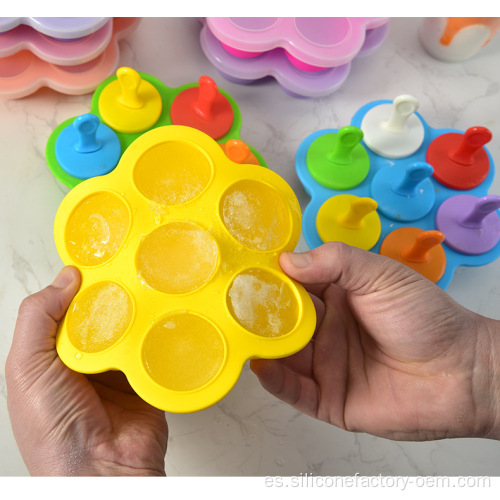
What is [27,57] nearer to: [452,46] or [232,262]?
[232,262]

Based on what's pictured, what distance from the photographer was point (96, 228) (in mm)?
641

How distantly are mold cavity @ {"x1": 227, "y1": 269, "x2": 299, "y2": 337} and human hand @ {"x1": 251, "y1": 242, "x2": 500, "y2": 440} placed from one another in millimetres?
28

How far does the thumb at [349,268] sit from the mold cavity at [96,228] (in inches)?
7.8

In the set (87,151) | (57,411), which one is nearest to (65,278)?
(57,411)

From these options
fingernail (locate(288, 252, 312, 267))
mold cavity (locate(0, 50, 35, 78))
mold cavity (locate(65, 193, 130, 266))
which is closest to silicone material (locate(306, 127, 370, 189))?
fingernail (locate(288, 252, 312, 267))

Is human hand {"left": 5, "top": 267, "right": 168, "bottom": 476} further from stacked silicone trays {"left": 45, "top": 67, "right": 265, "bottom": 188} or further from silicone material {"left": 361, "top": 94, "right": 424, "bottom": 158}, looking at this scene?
silicone material {"left": 361, "top": 94, "right": 424, "bottom": 158}

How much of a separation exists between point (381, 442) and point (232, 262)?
399 millimetres

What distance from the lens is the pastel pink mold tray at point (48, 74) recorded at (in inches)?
33.4

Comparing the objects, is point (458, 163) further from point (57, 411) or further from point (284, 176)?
point (57, 411)

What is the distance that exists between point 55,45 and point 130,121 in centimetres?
16

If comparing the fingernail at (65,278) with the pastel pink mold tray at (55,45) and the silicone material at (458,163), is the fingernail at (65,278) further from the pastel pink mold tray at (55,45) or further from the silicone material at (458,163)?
the silicone material at (458,163)

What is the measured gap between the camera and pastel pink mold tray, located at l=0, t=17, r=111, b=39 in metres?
0.77

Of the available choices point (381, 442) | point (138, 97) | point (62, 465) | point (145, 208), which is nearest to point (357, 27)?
point (138, 97)
